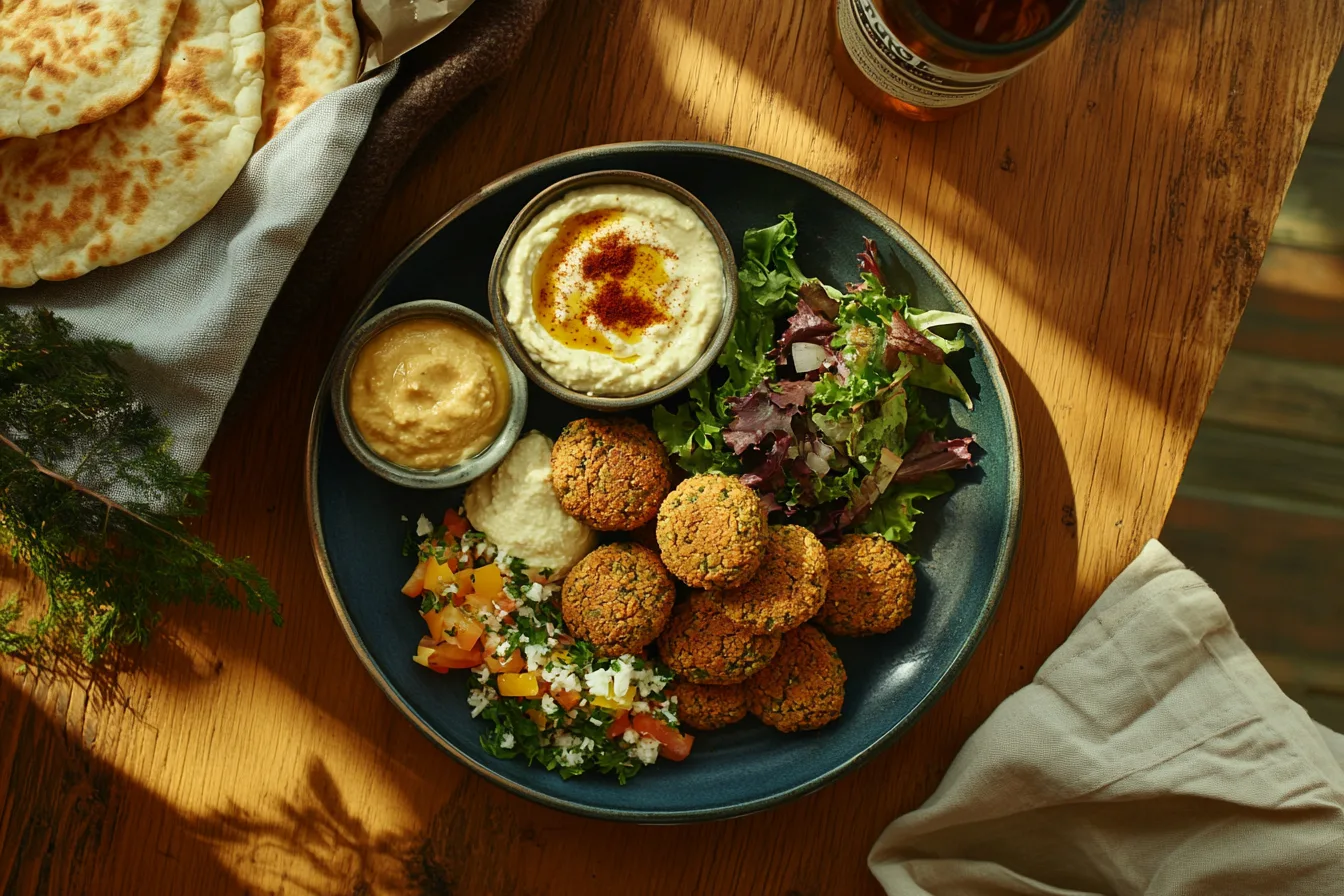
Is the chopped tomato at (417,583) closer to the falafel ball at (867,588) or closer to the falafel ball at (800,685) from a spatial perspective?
the falafel ball at (800,685)

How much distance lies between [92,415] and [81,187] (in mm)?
470

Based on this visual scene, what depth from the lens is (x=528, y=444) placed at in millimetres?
2262

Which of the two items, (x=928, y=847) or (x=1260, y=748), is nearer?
(x=1260, y=748)

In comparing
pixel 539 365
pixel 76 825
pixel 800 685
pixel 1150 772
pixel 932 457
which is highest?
pixel 539 365

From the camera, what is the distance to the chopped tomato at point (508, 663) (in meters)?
2.23

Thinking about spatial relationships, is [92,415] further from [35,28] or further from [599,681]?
[599,681]

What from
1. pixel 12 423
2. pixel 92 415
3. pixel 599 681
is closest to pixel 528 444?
pixel 599 681

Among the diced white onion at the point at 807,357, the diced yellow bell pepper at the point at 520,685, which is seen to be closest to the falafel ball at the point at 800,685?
the diced yellow bell pepper at the point at 520,685

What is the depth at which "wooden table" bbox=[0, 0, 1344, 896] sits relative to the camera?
7.79ft

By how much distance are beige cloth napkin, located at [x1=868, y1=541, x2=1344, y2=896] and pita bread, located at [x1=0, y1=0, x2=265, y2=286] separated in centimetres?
212

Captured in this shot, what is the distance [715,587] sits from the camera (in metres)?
2.12

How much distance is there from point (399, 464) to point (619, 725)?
78cm

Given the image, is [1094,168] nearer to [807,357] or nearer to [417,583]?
[807,357]

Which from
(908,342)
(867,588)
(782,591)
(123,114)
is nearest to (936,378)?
(908,342)
